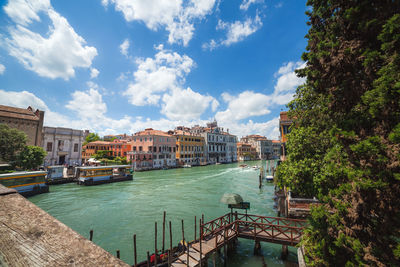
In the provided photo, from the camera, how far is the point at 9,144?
22422mm

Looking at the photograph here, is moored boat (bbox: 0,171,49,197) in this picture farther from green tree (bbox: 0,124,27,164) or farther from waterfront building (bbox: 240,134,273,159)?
waterfront building (bbox: 240,134,273,159)

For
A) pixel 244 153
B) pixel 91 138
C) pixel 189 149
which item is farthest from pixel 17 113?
pixel 244 153

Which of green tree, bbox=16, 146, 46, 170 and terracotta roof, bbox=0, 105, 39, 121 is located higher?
terracotta roof, bbox=0, 105, 39, 121

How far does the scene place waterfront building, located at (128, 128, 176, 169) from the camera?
41453 millimetres

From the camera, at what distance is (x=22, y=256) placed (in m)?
0.79

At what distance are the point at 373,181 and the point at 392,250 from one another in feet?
3.92

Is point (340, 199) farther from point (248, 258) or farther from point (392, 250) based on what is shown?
point (248, 258)

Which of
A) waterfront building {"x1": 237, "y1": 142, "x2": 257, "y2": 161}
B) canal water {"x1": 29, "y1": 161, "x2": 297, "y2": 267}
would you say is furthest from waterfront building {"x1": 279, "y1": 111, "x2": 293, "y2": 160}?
waterfront building {"x1": 237, "y1": 142, "x2": 257, "y2": 161}

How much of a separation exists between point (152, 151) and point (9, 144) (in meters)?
23.7

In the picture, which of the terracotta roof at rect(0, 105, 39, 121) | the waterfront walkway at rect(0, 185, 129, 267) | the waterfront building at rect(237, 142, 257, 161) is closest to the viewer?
the waterfront walkway at rect(0, 185, 129, 267)

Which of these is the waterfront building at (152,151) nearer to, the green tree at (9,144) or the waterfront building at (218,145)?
the waterfront building at (218,145)

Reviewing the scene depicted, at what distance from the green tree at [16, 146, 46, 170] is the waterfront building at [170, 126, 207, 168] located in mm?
30045

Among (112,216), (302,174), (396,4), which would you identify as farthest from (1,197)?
(112,216)

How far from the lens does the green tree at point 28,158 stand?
23016 millimetres
